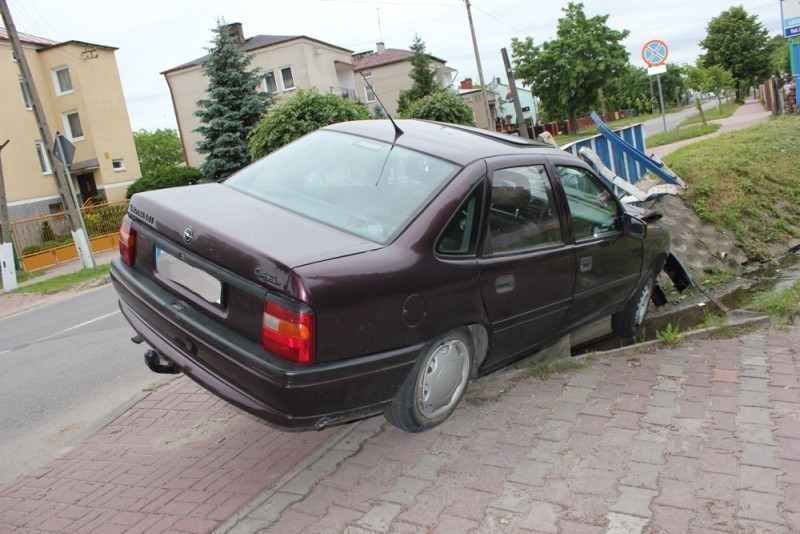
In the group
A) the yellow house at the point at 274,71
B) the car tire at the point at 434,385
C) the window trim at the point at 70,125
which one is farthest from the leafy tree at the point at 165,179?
the car tire at the point at 434,385

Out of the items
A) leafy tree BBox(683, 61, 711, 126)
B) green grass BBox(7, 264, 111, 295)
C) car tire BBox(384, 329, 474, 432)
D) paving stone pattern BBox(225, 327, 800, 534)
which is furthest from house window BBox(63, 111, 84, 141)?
car tire BBox(384, 329, 474, 432)

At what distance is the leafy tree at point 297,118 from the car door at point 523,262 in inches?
528

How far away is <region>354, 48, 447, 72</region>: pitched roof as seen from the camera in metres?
59.1

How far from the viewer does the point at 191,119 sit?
46.2m

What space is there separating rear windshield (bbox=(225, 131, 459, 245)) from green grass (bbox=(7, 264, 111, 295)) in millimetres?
12646

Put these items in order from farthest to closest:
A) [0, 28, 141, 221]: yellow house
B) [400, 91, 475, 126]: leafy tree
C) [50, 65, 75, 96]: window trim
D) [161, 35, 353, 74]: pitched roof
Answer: [161, 35, 353, 74]: pitched roof → [50, 65, 75, 96]: window trim → [0, 28, 141, 221]: yellow house → [400, 91, 475, 126]: leafy tree

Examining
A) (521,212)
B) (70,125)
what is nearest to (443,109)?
(70,125)

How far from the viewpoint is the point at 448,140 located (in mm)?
4168

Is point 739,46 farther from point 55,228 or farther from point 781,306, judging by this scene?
point 781,306

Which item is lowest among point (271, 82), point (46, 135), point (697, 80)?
point (697, 80)

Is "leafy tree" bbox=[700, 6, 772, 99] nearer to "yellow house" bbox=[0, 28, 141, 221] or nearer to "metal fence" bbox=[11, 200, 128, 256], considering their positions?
"yellow house" bbox=[0, 28, 141, 221]

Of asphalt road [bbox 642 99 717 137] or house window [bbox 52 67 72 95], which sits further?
asphalt road [bbox 642 99 717 137]

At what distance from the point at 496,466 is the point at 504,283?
1.00 metres

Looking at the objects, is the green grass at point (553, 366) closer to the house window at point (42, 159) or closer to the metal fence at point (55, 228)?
the metal fence at point (55, 228)
